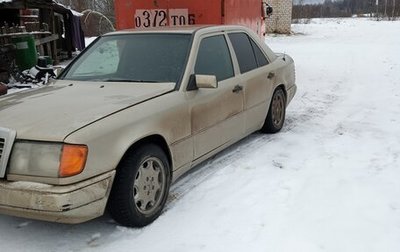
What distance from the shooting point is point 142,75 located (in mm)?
4664

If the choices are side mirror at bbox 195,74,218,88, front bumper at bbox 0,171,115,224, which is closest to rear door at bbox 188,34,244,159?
side mirror at bbox 195,74,218,88

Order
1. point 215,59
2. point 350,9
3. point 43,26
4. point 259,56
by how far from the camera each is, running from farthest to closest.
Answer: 1. point 350,9
2. point 43,26
3. point 259,56
4. point 215,59

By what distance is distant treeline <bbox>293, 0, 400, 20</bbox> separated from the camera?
142 ft

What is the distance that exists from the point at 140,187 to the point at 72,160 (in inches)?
27.9

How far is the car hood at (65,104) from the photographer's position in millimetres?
3432

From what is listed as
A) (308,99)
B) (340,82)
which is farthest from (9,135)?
(340,82)

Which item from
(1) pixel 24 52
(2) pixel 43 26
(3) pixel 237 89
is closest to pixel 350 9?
(2) pixel 43 26

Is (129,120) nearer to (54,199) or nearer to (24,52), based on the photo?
(54,199)

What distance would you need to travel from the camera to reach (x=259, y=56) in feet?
19.8

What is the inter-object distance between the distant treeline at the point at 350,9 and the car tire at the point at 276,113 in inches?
1359

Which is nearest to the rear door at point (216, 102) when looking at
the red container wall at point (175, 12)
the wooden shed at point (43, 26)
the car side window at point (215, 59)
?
the car side window at point (215, 59)

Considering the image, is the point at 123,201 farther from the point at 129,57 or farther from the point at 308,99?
the point at 308,99

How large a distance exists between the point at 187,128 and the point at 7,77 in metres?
8.89

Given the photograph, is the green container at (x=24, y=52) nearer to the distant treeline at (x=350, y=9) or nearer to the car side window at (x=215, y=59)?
the car side window at (x=215, y=59)
